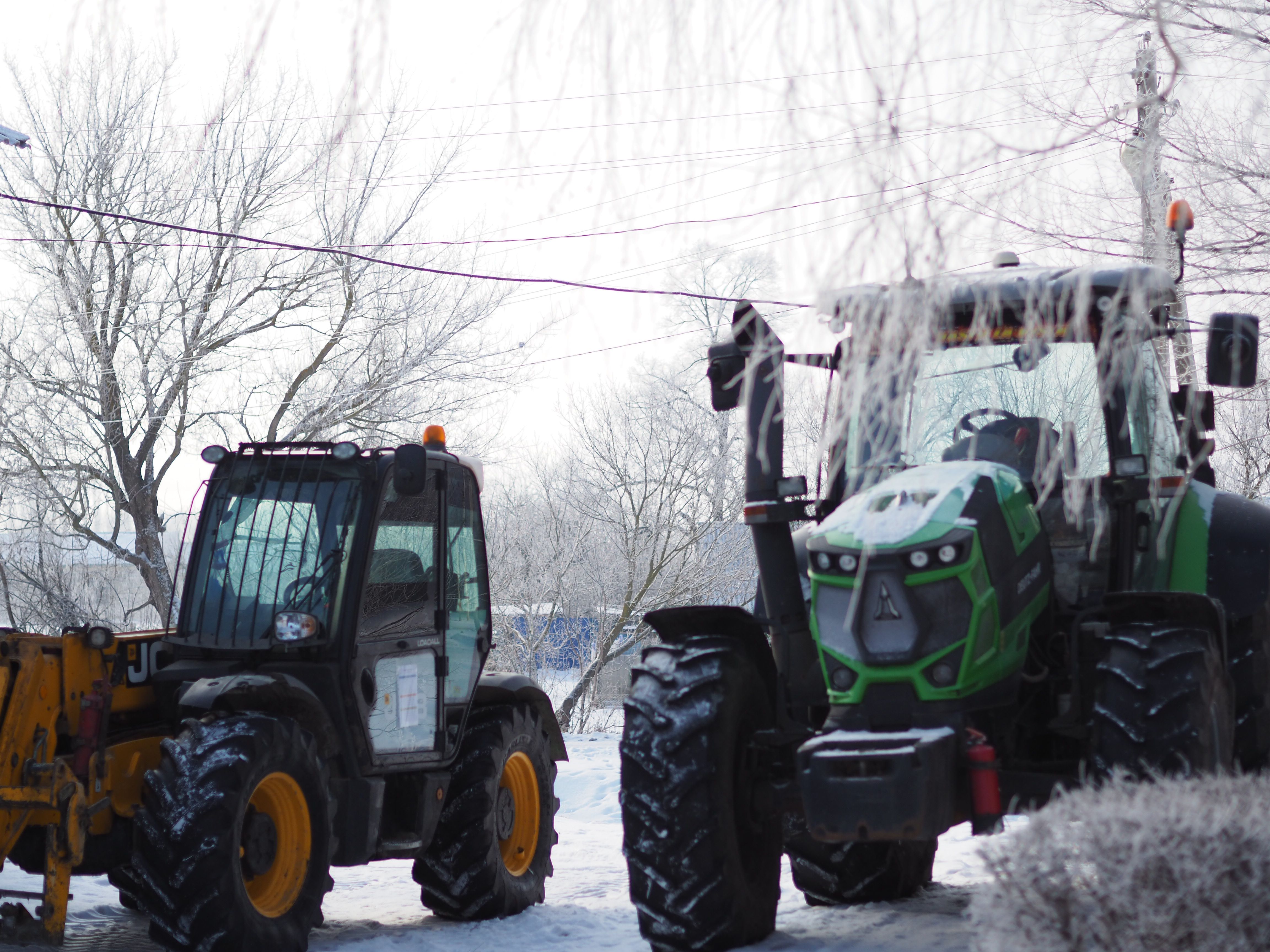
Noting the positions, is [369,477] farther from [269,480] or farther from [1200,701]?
[1200,701]

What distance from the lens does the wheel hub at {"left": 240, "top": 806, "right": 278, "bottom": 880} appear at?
5672 millimetres

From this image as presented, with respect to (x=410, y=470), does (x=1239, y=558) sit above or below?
below

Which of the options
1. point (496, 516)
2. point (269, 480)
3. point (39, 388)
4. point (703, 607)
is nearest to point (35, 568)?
point (39, 388)

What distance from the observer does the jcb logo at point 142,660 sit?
6.45m

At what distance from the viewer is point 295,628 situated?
20.7 feet

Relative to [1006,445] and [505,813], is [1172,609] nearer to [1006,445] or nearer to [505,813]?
[1006,445]

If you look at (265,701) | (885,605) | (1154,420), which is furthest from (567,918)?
(1154,420)

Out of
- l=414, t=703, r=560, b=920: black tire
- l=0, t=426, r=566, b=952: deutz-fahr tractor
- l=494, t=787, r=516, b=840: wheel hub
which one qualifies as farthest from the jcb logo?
l=494, t=787, r=516, b=840: wheel hub

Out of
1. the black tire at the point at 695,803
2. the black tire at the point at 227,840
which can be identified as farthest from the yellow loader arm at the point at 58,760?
the black tire at the point at 695,803

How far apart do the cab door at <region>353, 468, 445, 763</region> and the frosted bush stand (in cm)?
408

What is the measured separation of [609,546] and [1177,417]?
16.3 metres

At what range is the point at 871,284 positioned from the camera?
229 cm

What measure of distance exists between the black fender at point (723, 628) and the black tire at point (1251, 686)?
1688 mm

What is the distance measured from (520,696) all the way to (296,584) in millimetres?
1801
